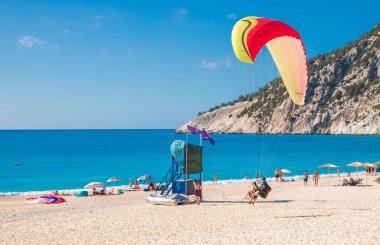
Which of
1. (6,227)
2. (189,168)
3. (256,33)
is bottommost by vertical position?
(6,227)

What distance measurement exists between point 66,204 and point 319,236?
1652cm

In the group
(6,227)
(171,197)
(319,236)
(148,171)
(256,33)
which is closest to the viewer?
(319,236)

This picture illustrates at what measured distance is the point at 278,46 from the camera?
20.4m

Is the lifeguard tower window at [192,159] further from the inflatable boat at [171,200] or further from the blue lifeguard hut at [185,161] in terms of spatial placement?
the inflatable boat at [171,200]

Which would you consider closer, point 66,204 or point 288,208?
point 288,208

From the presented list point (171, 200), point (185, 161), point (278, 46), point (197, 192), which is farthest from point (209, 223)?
point (278, 46)

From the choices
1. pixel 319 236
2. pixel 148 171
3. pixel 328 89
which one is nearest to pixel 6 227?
pixel 319 236

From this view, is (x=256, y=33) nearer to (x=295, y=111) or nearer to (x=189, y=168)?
(x=189, y=168)

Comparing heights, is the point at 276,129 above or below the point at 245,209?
above

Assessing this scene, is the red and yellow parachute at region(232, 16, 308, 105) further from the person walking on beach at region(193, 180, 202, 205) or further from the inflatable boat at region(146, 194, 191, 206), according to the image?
the inflatable boat at region(146, 194, 191, 206)

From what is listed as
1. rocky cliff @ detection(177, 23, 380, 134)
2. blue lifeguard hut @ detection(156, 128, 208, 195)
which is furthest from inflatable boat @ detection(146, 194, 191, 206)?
rocky cliff @ detection(177, 23, 380, 134)

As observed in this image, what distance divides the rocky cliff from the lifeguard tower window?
116023mm

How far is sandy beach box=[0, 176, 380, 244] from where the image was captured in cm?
1433

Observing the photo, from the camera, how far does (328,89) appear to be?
147 meters
